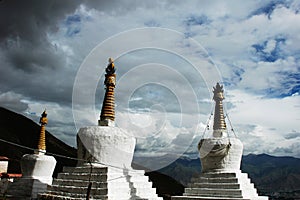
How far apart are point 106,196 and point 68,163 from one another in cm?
4019

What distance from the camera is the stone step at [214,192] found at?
16.8m

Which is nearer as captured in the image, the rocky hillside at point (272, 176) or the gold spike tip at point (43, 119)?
the gold spike tip at point (43, 119)

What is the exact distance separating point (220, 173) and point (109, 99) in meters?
7.75

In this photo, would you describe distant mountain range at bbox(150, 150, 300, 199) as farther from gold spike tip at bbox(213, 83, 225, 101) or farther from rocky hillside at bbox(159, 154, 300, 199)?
gold spike tip at bbox(213, 83, 225, 101)

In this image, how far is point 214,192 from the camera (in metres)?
17.6

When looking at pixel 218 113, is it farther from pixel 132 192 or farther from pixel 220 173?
pixel 132 192

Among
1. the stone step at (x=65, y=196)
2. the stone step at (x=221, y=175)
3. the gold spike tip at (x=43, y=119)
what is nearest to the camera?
the stone step at (x=65, y=196)

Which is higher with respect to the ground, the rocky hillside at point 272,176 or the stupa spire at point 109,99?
the rocky hillside at point 272,176

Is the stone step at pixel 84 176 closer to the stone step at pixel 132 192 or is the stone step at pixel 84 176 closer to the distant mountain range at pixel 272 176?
the stone step at pixel 132 192

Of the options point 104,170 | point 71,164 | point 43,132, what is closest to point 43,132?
point 43,132

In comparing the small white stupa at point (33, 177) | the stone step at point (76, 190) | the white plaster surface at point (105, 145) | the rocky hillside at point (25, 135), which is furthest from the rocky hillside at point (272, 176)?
the stone step at point (76, 190)

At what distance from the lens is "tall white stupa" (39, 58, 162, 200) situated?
46.8 ft

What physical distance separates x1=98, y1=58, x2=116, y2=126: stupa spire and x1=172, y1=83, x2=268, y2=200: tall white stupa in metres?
6.06

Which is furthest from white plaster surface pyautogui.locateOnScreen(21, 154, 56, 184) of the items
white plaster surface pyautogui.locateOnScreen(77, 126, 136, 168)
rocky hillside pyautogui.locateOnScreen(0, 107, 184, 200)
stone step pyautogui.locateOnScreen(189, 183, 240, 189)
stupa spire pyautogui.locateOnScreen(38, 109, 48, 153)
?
rocky hillside pyautogui.locateOnScreen(0, 107, 184, 200)
